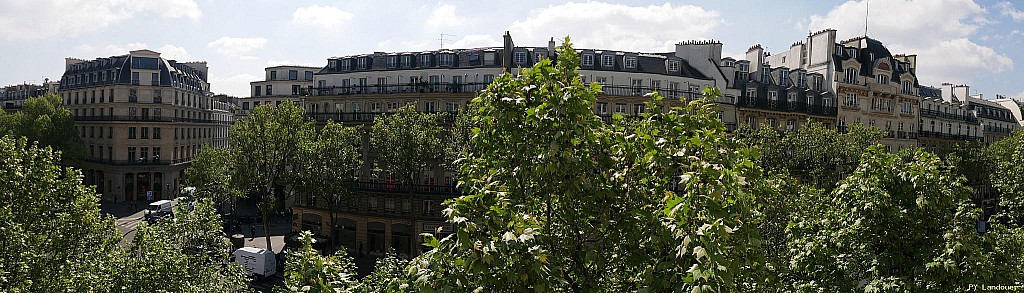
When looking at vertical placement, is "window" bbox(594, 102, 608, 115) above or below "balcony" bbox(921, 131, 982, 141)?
above

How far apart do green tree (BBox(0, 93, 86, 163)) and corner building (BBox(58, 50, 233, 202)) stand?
441 cm

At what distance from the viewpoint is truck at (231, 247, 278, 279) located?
43062 mm

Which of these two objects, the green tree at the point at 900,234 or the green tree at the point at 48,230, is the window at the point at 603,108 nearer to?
the green tree at the point at 900,234

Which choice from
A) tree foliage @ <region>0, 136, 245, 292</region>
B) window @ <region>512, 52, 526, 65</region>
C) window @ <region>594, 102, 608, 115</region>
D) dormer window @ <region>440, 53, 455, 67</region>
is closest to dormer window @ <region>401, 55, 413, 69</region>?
dormer window @ <region>440, 53, 455, 67</region>

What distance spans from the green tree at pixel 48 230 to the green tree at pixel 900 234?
18385 millimetres

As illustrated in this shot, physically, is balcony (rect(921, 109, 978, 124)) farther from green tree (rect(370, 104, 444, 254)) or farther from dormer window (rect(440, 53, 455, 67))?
green tree (rect(370, 104, 444, 254))

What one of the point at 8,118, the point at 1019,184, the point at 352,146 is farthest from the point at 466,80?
the point at 8,118

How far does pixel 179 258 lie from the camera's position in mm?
18344

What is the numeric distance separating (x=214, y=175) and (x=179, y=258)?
37439 mm

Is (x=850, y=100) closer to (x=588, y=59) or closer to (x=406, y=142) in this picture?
(x=588, y=59)

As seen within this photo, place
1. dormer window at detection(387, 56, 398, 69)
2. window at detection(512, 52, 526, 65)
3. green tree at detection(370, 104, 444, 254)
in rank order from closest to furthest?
green tree at detection(370, 104, 444, 254) → window at detection(512, 52, 526, 65) → dormer window at detection(387, 56, 398, 69)

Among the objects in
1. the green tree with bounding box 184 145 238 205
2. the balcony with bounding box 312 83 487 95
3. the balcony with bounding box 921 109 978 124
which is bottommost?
the green tree with bounding box 184 145 238 205

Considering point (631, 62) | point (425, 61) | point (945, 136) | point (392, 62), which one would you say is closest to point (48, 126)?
point (392, 62)

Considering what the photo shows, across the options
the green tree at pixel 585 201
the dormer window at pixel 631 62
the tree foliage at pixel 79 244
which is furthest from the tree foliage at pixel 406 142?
the green tree at pixel 585 201
